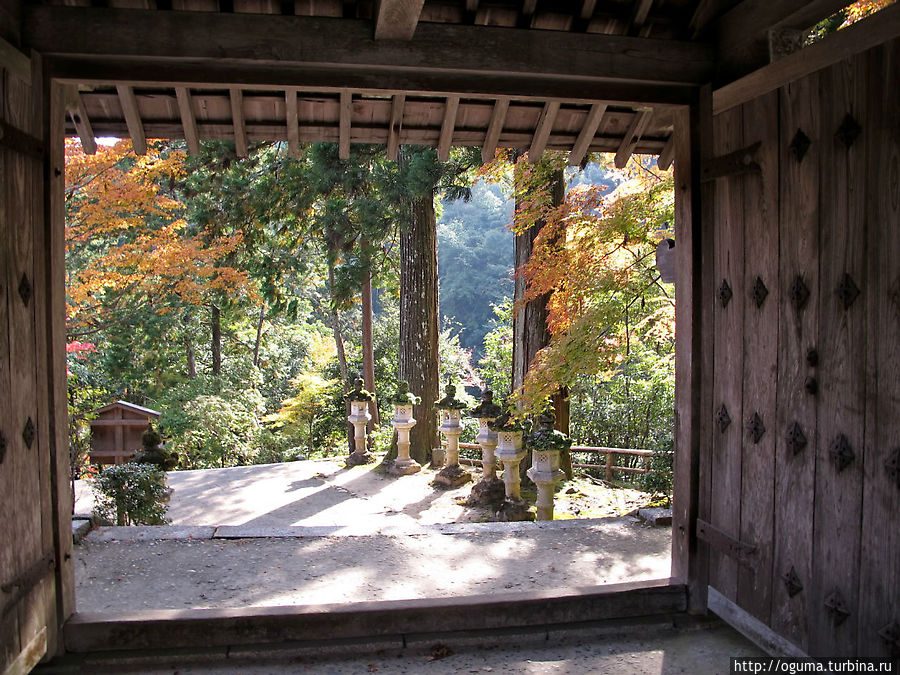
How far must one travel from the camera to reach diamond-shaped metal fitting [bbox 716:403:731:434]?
320cm

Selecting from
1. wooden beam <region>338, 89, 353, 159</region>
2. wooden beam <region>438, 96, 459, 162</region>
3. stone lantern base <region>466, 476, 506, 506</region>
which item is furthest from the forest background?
wooden beam <region>338, 89, 353, 159</region>

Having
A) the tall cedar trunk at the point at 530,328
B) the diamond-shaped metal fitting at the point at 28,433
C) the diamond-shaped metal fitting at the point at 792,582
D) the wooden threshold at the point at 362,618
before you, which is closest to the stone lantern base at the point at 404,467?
Result: the tall cedar trunk at the point at 530,328

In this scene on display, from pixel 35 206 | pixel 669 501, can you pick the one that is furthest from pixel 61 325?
pixel 669 501

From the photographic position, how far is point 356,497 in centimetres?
910

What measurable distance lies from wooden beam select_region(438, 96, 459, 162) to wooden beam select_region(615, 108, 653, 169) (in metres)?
1.01

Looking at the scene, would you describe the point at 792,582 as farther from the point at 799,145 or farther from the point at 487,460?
the point at 487,460

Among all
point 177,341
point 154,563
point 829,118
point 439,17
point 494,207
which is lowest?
point 154,563

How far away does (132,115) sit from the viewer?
343cm

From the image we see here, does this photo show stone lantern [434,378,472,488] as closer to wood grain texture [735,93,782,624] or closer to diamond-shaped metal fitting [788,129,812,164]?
wood grain texture [735,93,782,624]

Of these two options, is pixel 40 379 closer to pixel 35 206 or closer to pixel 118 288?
pixel 35 206

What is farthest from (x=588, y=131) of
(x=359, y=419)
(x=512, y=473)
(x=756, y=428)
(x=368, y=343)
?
(x=368, y=343)

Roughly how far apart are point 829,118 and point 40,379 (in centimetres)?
336

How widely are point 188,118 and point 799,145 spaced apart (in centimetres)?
290

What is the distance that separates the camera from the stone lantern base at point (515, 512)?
7.49m
